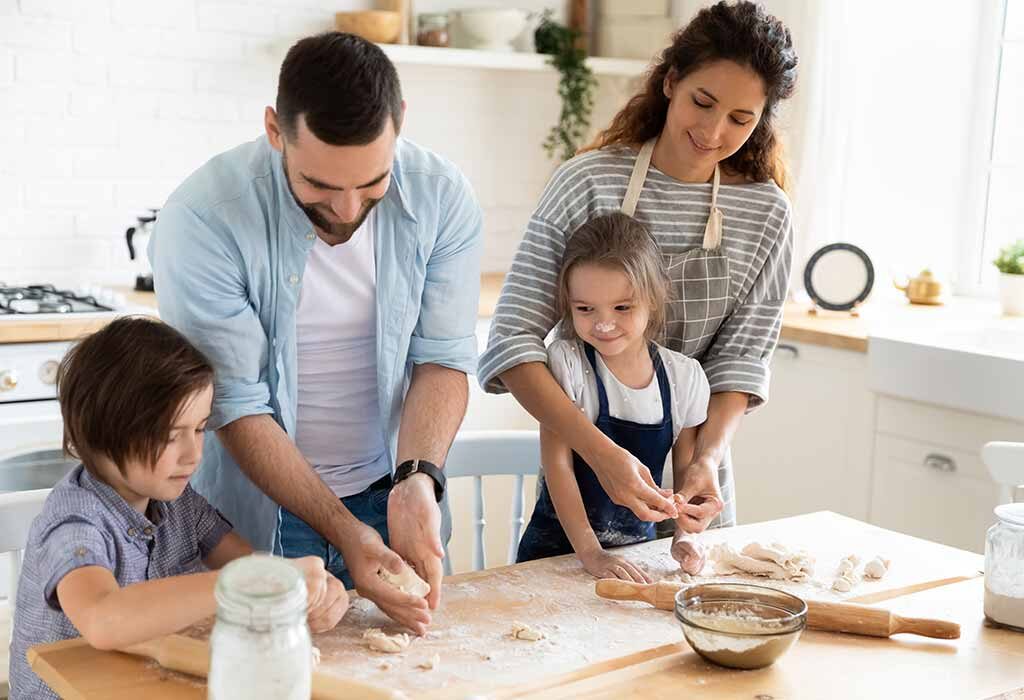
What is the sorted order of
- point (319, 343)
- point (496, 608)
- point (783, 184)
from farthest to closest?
point (783, 184), point (319, 343), point (496, 608)

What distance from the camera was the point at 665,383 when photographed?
1977mm

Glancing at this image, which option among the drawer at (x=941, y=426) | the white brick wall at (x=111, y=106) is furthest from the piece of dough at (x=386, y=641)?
the white brick wall at (x=111, y=106)

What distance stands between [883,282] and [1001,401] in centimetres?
115

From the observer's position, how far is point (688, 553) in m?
1.81

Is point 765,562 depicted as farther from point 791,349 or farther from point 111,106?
point 111,106

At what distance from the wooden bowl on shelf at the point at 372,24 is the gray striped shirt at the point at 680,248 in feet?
6.38

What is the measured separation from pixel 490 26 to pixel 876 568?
2675mm

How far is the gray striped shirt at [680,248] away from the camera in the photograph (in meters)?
1.99

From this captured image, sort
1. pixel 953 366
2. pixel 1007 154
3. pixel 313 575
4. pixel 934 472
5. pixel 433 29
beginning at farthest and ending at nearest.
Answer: pixel 433 29, pixel 1007 154, pixel 934 472, pixel 953 366, pixel 313 575

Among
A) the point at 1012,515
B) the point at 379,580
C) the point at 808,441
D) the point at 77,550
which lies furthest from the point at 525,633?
the point at 808,441

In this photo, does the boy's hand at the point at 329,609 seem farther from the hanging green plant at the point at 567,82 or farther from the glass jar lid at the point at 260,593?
the hanging green plant at the point at 567,82

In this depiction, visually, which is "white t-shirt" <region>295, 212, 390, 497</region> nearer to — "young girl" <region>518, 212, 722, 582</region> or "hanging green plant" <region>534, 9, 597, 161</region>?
"young girl" <region>518, 212, 722, 582</region>

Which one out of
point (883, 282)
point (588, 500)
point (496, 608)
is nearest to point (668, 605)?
point (496, 608)

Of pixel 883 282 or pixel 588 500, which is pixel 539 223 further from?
pixel 883 282
